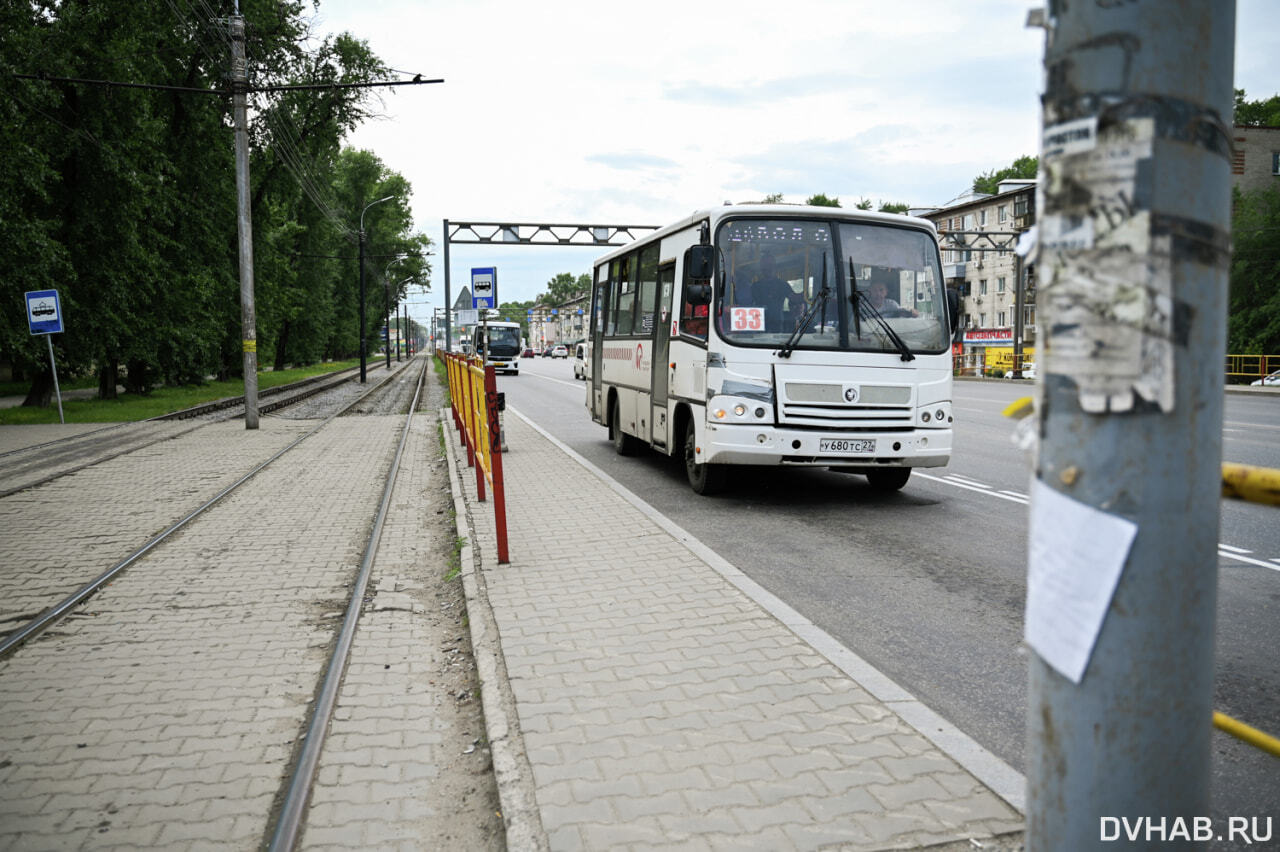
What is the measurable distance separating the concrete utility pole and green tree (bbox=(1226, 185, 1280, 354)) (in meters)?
47.1

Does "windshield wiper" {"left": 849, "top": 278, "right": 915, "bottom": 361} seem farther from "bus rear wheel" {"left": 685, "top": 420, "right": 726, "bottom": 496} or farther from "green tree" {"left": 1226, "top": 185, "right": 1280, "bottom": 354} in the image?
"green tree" {"left": 1226, "top": 185, "right": 1280, "bottom": 354}

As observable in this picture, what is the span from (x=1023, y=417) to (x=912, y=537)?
19.9 ft

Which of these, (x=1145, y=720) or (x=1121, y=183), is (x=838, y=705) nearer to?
(x=1145, y=720)

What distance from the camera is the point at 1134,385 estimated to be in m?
1.48

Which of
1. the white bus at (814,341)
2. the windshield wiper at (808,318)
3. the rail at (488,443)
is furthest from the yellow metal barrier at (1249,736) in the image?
the windshield wiper at (808,318)

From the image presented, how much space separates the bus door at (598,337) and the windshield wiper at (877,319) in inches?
238

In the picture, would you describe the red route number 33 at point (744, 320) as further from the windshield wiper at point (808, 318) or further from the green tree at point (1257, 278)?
the green tree at point (1257, 278)

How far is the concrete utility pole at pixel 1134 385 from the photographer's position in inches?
58.1

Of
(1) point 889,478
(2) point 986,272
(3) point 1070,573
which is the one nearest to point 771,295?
(1) point 889,478

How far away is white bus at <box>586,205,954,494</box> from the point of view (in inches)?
339

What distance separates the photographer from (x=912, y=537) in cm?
755

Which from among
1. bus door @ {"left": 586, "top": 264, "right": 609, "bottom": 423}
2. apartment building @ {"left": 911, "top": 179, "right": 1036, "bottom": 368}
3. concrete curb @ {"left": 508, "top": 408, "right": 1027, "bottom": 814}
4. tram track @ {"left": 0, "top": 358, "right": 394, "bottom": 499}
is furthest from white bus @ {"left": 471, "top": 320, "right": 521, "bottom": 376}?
concrete curb @ {"left": 508, "top": 408, "right": 1027, "bottom": 814}

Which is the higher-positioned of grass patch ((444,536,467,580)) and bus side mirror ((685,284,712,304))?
bus side mirror ((685,284,712,304))

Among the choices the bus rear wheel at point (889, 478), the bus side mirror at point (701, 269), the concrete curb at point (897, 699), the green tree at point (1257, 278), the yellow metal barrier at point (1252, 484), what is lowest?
the concrete curb at point (897, 699)
